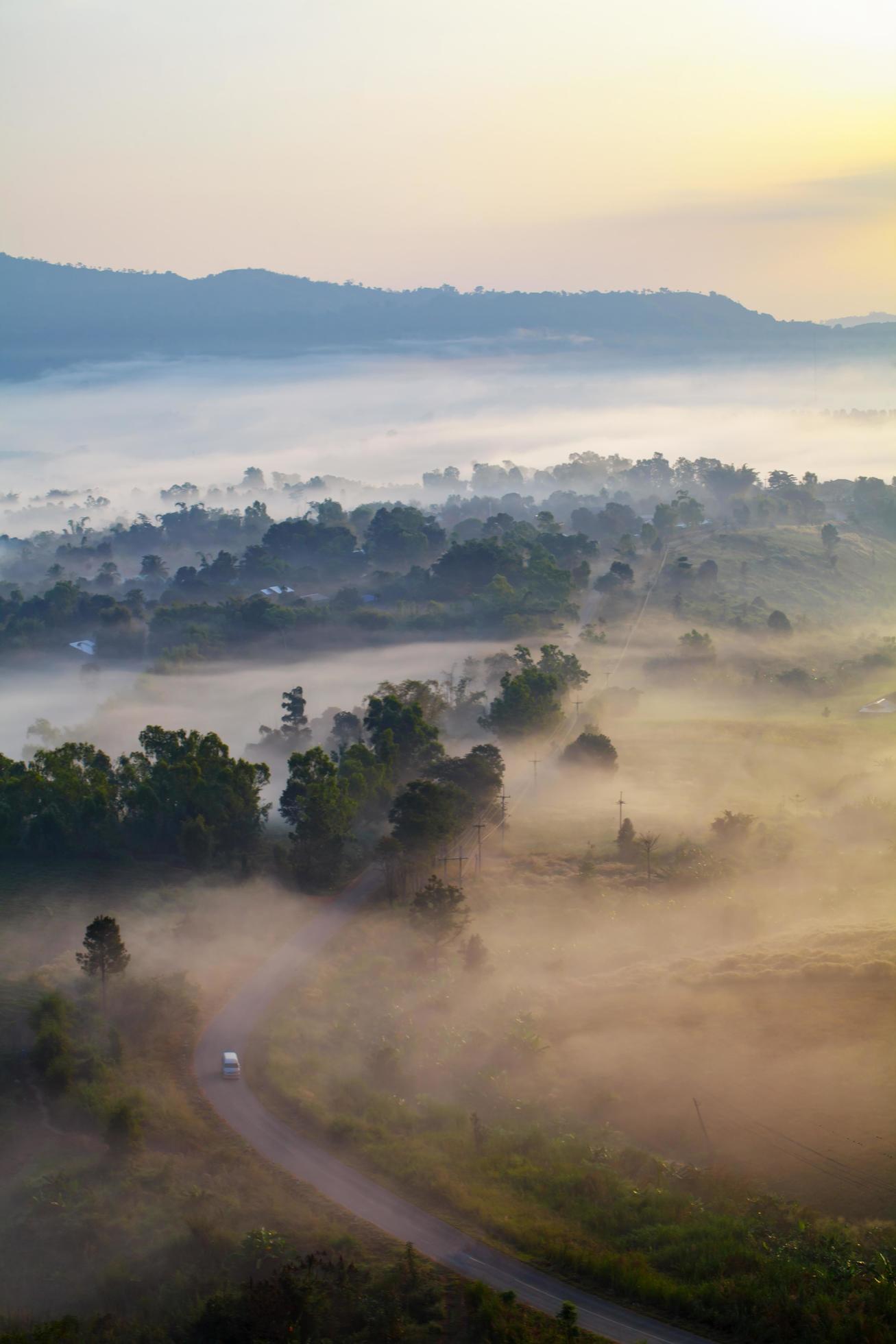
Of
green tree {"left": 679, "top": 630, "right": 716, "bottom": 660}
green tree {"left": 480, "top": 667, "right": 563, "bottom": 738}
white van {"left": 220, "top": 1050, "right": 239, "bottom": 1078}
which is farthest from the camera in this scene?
green tree {"left": 679, "top": 630, "right": 716, "bottom": 660}

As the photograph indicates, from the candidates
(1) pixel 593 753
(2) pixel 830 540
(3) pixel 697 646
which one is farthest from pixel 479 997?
(2) pixel 830 540

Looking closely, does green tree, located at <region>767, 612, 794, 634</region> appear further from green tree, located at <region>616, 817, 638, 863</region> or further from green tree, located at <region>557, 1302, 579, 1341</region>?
green tree, located at <region>557, 1302, 579, 1341</region>

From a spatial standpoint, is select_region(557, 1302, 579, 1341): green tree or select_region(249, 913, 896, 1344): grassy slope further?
select_region(249, 913, 896, 1344): grassy slope

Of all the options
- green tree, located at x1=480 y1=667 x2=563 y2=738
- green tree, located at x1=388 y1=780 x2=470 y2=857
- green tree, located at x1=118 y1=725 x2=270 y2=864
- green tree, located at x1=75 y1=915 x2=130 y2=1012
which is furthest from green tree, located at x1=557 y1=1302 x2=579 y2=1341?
green tree, located at x1=480 y1=667 x2=563 y2=738

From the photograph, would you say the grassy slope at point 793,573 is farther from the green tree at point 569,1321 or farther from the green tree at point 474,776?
the green tree at point 569,1321

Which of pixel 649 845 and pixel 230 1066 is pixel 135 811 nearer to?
→ pixel 230 1066

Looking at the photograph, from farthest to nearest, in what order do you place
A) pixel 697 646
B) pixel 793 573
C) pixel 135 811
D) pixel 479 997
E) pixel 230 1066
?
pixel 793 573
pixel 697 646
pixel 135 811
pixel 479 997
pixel 230 1066

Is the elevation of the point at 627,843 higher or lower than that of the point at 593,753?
lower

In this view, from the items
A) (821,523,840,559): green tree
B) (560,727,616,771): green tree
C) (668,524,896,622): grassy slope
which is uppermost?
(821,523,840,559): green tree
